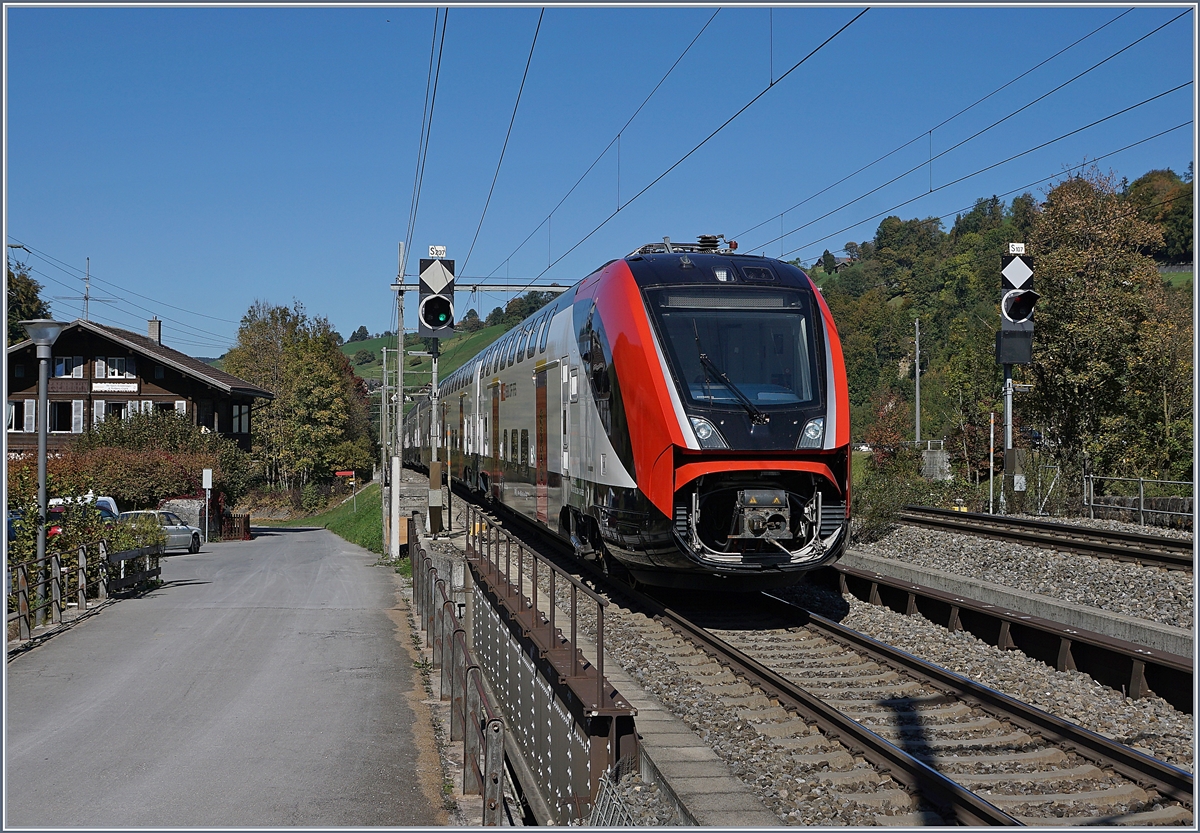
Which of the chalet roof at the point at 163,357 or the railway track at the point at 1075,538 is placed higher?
the chalet roof at the point at 163,357

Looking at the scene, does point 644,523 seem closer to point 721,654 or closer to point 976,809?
point 721,654

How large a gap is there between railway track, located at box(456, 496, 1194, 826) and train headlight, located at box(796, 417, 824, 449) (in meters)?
1.85

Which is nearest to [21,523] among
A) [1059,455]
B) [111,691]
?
[111,691]

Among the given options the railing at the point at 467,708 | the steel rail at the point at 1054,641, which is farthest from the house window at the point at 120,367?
the steel rail at the point at 1054,641

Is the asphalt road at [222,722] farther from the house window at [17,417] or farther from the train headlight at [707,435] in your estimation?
the house window at [17,417]

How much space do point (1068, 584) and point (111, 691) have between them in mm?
11288

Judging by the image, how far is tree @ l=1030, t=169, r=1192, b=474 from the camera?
27.1 meters

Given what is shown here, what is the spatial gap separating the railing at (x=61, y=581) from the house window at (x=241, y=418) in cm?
3752

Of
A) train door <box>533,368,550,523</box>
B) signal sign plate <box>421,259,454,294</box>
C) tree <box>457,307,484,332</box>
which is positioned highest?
tree <box>457,307,484,332</box>

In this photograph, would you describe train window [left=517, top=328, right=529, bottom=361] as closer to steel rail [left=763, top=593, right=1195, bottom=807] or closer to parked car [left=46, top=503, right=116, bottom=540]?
parked car [left=46, top=503, right=116, bottom=540]

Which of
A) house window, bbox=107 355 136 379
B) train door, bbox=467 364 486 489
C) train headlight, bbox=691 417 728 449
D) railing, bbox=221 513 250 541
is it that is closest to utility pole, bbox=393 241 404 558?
train door, bbox=467 364 486 489

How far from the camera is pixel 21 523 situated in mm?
15867

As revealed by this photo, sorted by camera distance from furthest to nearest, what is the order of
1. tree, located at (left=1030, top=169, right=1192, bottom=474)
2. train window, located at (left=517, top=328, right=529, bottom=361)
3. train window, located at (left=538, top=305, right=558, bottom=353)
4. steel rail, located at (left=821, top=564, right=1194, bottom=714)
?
tree, located at (left=1030, top=169, right=1192, bottom=474) → train window, located at (left=517, top=328, right=529, bottom=361) → train window, located at (left=538, top=305, right=558, bottom=353) → steel rail, located at (left=821, top=564, right=1194, bottom=714)

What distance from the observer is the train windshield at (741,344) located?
412 inches
